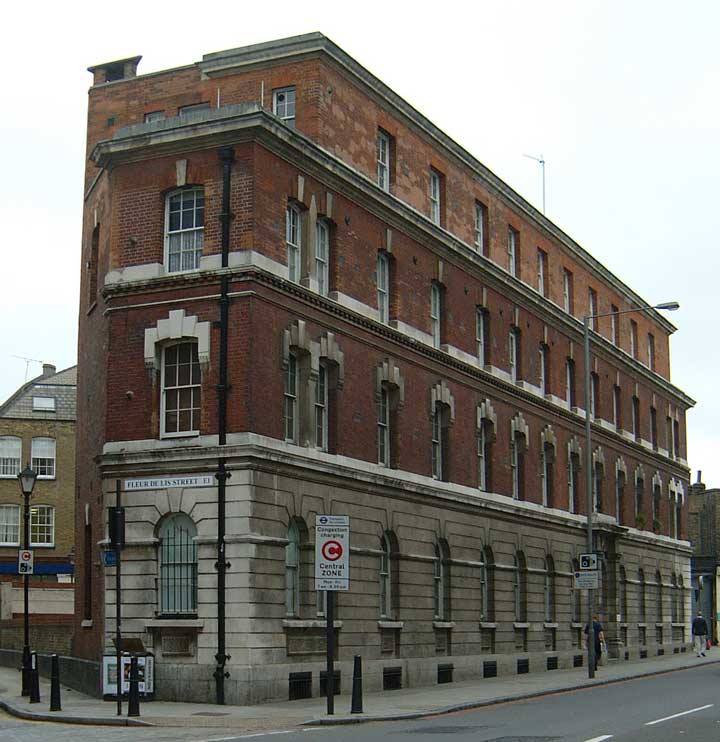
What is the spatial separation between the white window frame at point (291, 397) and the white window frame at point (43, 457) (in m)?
39.7

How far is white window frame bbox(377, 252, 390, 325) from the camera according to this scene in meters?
36.3

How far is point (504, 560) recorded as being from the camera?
4334cm

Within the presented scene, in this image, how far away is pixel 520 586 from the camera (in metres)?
45.1

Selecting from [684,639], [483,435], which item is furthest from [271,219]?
[684,639]

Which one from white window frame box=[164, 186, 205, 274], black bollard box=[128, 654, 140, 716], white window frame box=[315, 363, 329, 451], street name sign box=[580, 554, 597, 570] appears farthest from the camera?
street name sign box=[580, 554, 597, 570]

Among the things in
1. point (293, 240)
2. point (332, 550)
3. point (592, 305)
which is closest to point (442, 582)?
point (293, 240)

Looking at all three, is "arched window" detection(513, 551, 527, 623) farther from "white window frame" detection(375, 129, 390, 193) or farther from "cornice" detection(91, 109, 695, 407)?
"white window frame" detection(375, 129, 390, 193)

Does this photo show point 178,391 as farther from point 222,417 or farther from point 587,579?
point 587,579

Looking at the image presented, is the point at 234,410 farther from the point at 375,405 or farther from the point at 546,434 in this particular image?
the point at 546,434

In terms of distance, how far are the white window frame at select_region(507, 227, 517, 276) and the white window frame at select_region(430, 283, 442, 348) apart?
6.91 meters

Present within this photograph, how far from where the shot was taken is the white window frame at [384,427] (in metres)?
35.8

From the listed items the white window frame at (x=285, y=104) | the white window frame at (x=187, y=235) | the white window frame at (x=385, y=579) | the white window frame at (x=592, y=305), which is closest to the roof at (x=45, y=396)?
the white window frame at (x=592, y=305)

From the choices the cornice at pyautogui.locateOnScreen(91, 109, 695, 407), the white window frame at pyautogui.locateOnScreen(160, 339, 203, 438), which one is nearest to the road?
the white window frame at pyautogui.locateOnScreen(160, 339, 203, 438)

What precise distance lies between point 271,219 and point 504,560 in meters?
17.1
